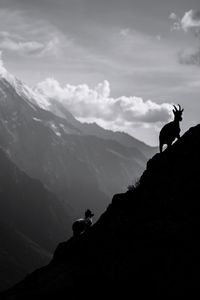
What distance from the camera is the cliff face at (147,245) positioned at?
1764cm

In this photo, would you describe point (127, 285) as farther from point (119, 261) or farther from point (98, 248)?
point (98, 248)

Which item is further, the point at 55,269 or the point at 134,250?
the point at 55,269

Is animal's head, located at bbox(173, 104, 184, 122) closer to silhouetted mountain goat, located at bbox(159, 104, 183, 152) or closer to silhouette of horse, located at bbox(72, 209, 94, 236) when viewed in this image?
silhouetted mountain goat, located at bbox(159, 104, 183, 152)

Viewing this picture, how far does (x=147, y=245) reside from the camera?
19562 mm

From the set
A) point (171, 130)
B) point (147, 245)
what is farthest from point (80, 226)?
point (147, 245)

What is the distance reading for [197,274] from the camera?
16641mm

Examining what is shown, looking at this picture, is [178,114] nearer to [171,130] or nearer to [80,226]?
[171,130]

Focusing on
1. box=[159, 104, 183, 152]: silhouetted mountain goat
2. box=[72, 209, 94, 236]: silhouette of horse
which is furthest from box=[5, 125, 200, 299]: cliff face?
box=[72, 209, 94, 236]: silhouette of horse

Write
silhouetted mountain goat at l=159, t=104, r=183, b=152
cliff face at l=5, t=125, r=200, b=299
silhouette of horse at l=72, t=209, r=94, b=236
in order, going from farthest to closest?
silhouette of horse at l=72, t=209, r=94, b=236 < silhouetted mountain goat at l=159, t=104, r=183, b=152 < cliff face at l=5, t=125, r=200, b=299

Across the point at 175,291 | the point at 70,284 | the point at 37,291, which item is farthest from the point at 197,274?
Answer: the point at 37,291

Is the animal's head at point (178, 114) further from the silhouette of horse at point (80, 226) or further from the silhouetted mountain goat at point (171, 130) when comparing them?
the silhouette of horse at point (80, 226)

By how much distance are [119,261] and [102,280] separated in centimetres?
111

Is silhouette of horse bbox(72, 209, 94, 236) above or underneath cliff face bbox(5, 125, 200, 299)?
above

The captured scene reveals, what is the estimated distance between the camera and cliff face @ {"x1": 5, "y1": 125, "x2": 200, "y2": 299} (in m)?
17.6
